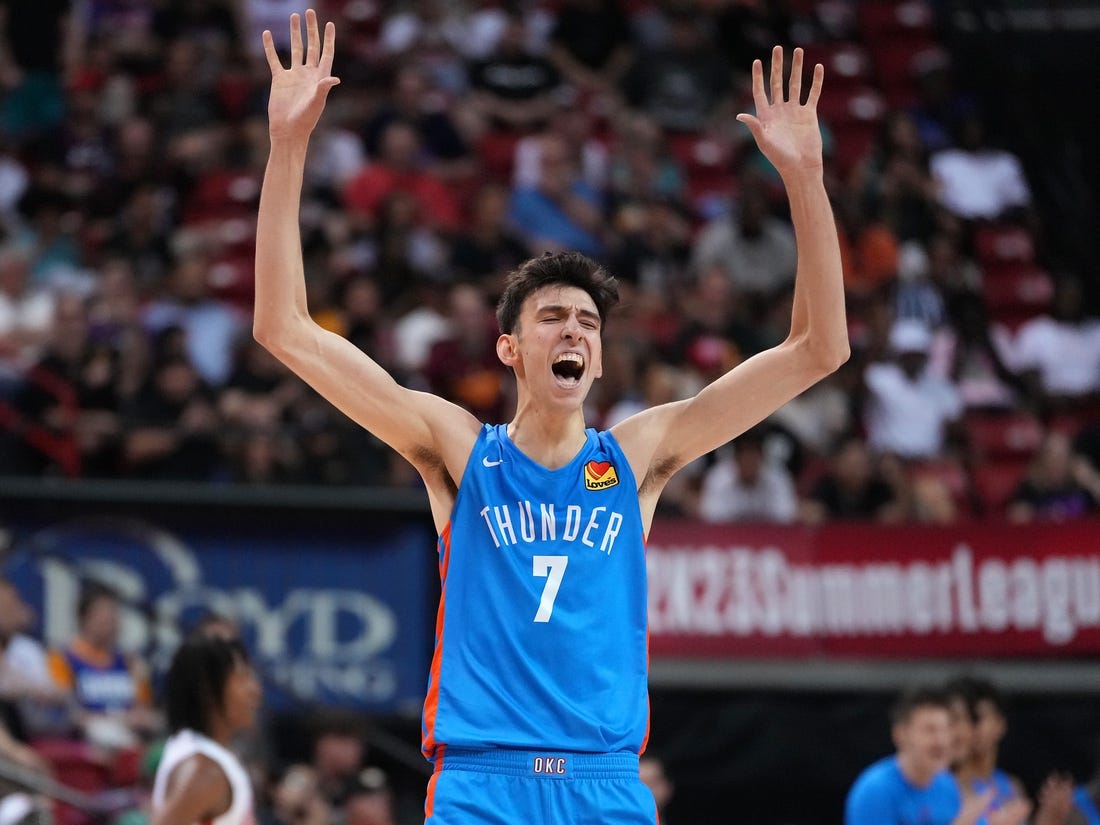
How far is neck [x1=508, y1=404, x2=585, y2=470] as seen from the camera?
5.05 metres

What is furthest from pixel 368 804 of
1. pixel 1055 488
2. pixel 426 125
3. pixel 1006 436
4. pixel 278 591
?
pixel 426 125

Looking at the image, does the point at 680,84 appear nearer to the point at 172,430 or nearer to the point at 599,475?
the point at 172,430

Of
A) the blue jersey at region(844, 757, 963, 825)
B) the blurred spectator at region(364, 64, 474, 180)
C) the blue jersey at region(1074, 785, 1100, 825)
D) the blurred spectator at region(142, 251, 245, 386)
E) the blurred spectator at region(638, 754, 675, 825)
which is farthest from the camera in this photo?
the blurred spectator at region(364, 64, 474, 180)

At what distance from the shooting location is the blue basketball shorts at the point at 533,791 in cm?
462

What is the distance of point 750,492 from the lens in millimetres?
13086

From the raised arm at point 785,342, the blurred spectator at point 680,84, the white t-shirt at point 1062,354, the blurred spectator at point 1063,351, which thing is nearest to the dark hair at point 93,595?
the raised arm at point 785,342

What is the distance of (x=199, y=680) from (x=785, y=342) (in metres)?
2.50

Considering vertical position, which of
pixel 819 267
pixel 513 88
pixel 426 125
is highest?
pixel 513 88

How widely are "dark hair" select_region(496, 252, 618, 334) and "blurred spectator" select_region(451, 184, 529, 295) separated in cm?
935

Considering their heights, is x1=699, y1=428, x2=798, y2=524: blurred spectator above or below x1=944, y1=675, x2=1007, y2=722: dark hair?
above

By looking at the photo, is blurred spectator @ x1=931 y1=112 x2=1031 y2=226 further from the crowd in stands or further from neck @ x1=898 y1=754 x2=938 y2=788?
neck @ x1=898 y1=754 x2=938 y2=788

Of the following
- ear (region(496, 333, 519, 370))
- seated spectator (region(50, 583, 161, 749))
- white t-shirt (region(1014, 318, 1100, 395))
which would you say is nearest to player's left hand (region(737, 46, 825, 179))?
ear (region(496, 333, 519, 370))

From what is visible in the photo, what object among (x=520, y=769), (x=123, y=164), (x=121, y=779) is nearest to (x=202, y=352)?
(x=123, y=164)

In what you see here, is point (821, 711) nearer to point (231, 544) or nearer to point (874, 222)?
point (231, 544)
